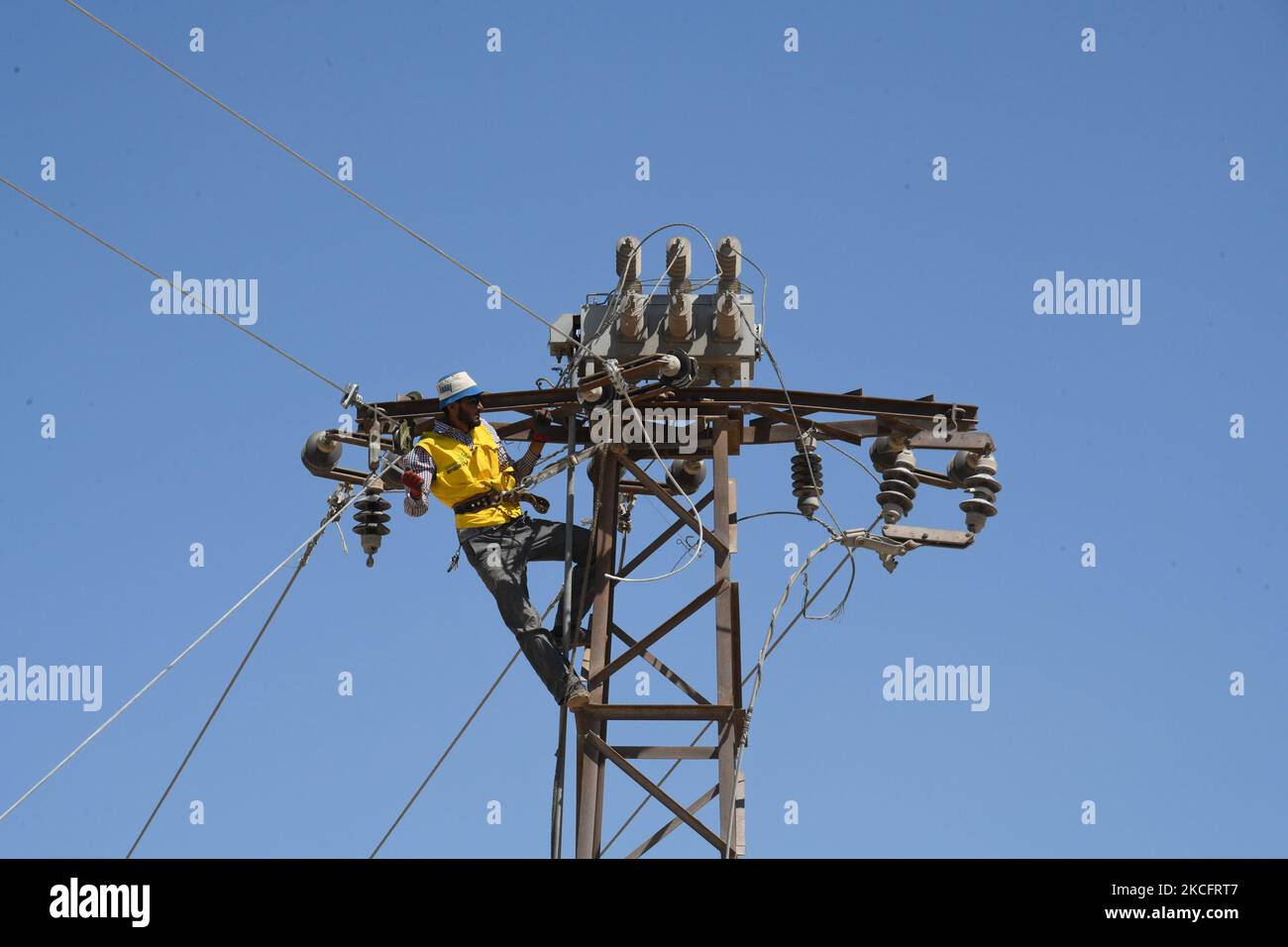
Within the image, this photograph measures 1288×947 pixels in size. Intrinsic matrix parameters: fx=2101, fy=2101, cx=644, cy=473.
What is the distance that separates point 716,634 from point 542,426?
2.39 m

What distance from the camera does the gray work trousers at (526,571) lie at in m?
16.8

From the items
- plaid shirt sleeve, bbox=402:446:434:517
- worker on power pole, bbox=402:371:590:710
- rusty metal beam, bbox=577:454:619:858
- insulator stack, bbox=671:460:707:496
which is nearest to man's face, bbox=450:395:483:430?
worker on power pole, bbox=402:371:590:710

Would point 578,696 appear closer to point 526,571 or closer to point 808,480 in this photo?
point 526,571

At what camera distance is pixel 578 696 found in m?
16.4

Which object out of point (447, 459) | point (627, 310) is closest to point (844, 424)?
point (627, 310)

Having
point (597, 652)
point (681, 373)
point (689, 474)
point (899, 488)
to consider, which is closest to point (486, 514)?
point (597, 652)

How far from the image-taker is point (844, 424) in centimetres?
1783

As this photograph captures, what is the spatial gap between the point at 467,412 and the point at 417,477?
0.70 m

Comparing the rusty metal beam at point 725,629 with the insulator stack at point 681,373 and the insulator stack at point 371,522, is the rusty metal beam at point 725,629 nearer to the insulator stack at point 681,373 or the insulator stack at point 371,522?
the insulator stack at point 681,373

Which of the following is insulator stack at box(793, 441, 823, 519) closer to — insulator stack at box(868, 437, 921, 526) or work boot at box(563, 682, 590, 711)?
insulator stack at box(868, 437, 921, 526)

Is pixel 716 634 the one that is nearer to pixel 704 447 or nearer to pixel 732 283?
pixel 704 447

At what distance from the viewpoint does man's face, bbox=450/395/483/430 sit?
1722cm

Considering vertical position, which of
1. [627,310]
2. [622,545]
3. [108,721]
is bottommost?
[108,721]
